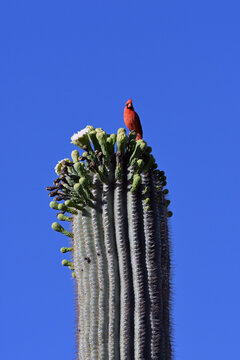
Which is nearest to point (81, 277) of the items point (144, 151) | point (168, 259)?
point (168, 259)

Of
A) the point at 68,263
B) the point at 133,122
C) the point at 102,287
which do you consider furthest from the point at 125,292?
the point at 133,122

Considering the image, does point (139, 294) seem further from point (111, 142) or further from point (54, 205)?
point (111, 142)

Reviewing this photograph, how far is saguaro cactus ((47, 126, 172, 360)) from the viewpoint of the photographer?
6.83 m

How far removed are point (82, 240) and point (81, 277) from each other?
1.20 ft

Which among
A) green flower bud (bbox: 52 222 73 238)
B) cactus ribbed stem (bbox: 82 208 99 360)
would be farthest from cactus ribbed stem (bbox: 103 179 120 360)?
green flower bud (bbox: 52 222 73 238)

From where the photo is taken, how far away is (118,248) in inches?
271

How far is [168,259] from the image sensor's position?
724 cm

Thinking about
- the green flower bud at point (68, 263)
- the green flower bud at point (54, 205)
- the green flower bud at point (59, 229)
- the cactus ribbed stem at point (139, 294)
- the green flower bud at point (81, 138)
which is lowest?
the cactus ribbed stem at point (139, 294)

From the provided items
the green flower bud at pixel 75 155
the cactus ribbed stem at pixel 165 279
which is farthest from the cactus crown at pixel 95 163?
the cactus ribbed stem at pixel 165 279

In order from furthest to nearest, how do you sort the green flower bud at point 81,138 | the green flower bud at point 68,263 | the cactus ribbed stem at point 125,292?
1. the green flower bud at point 68,263
2. the green flower bud at point 81,138
3. the cactus ribbed stem at point 125,292

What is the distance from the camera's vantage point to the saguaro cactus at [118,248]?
22.4ft

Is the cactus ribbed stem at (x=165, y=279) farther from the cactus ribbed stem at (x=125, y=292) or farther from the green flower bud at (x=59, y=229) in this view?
the green flower bud at (x=59, y=229)

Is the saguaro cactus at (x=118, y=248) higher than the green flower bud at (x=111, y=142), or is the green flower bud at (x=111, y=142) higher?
the green flower bud at (x=111, y=142)

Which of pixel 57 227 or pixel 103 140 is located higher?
pixel 103 140
